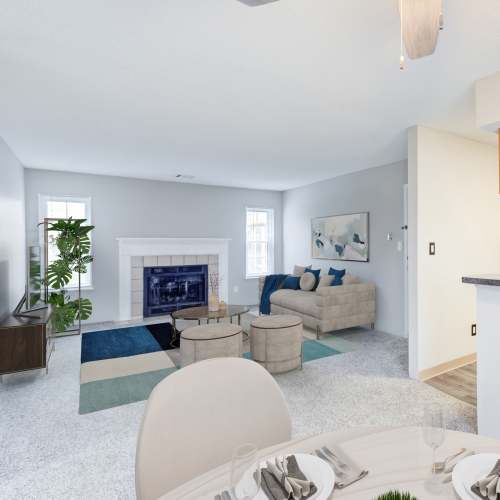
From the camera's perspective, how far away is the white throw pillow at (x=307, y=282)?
216 inches

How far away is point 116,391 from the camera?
2.99 meters

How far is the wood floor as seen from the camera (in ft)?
9.39

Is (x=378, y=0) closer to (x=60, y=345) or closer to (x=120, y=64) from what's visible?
(x=120, y=64)

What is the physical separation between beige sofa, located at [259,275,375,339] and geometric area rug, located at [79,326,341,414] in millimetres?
344

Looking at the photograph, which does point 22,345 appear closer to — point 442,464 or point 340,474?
point 340,474

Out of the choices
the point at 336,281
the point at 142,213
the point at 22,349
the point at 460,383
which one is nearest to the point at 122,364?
the point at 22,349

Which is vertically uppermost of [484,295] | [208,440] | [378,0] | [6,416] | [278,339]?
[378,0]

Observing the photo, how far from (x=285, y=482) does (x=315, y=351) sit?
3399mm

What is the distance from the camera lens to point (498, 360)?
82.2 inches

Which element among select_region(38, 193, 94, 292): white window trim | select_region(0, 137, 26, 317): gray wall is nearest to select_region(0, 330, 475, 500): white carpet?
select_region(0, 137, 26, 317): gray wall

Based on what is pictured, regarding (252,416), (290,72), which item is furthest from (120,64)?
(252,416)

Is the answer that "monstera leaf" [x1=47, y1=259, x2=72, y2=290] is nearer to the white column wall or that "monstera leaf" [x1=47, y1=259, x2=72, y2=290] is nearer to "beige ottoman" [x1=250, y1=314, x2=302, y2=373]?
"beige ottoman" [x1=250, y1=314, x2=302, y2=373]

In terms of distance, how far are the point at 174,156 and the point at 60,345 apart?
9.38ft

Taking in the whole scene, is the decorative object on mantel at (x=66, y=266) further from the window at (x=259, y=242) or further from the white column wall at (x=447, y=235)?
the white column wall at (x=447, y=235)
